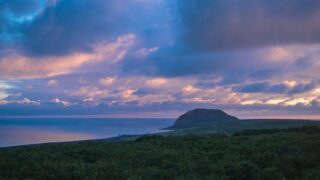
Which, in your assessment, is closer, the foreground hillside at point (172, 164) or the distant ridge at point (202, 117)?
the foreground hillside at point (172, 164)

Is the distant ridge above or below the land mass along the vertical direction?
above

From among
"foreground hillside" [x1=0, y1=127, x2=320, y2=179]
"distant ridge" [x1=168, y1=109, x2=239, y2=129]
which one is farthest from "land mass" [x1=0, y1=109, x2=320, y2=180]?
"distant ridge" [x1=168, y1=109, x2=239, y2=129]

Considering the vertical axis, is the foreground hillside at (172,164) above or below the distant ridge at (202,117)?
below

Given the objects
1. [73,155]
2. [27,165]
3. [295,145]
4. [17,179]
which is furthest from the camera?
[295,145]

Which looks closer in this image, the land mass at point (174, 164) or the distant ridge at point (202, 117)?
the land mass at point (174, 164)

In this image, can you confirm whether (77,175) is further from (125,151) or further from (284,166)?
(284,166)

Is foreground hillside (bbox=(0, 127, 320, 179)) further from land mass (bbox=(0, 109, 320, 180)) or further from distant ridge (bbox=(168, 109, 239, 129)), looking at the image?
distant ridge (bbox=(168, 109, 239, 129))

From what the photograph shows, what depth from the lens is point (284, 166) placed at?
73.0 ft

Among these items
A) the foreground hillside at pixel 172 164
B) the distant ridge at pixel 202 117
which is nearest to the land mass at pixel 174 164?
the foreground hillside at pixel 172 164

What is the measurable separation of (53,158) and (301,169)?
1331 cm

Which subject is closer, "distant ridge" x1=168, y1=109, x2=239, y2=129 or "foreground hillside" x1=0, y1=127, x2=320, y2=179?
"foreground hillside" x1=0, y1=127, x2=320, y2=179

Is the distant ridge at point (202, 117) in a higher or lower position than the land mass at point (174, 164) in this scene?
higher

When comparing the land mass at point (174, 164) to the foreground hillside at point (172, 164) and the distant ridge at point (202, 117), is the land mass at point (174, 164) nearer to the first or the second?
the foreground hillside at point (172, 164)

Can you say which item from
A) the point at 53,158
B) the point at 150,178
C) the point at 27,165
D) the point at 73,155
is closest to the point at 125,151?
the point at 73,155
